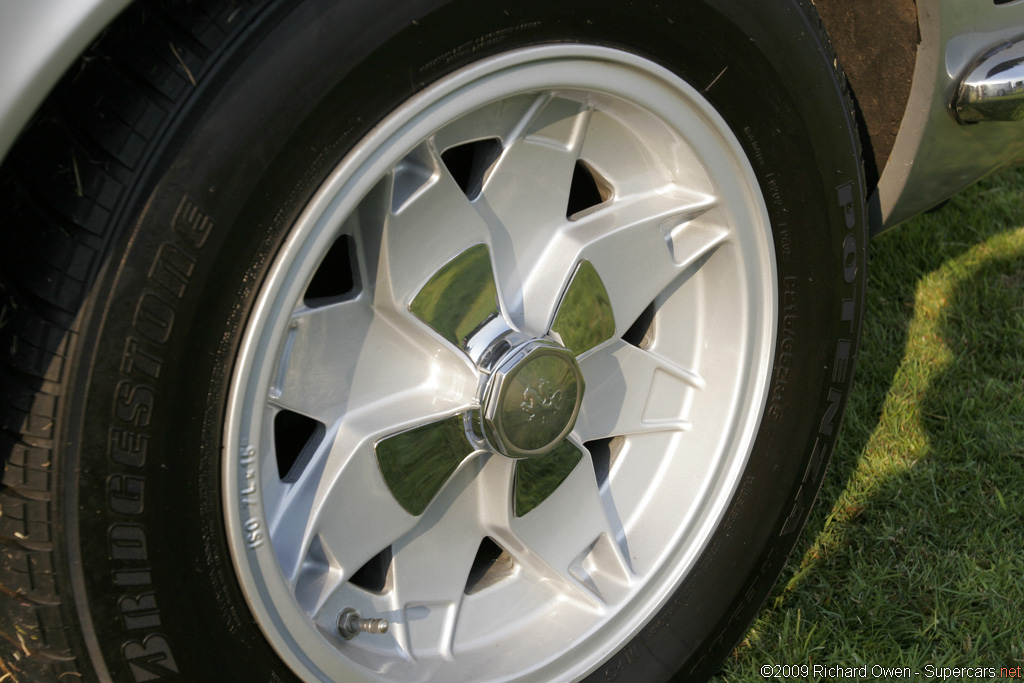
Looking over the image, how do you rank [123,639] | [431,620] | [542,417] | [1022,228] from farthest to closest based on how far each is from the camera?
1. [1022,228]
2. [431,620]
3. [542,417]
4. [123,639]

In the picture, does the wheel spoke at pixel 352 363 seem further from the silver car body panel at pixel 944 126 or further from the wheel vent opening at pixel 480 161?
the silver car body panel at pixel 944 126

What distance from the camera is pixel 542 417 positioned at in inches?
49.5

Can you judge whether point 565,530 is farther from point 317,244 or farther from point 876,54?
point 876,54

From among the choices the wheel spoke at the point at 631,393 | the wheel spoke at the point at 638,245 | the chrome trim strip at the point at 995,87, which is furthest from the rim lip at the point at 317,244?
the chrome trim strip at the point at 995,87

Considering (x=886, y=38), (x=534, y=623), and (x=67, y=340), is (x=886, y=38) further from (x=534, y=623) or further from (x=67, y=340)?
(x=67, y=340)

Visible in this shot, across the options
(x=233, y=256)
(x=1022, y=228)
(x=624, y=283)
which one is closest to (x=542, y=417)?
(x=624, y=283)

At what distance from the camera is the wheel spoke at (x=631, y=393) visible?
1.47 m

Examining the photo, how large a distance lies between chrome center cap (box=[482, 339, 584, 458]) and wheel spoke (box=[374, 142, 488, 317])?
0.53 feet

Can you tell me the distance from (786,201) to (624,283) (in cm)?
28

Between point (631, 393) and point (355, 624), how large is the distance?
581mm

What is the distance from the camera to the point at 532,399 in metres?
1.23

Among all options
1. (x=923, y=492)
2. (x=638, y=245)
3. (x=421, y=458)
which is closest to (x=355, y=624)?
(x=421, y=458)

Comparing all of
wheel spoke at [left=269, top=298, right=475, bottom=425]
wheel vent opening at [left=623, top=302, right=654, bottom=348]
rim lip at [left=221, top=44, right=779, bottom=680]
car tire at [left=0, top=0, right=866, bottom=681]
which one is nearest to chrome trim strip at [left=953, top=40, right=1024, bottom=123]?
car tire at [left=0, top=0, right=866, bottom=681]

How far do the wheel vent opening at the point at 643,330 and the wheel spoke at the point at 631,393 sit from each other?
0.12 feet
